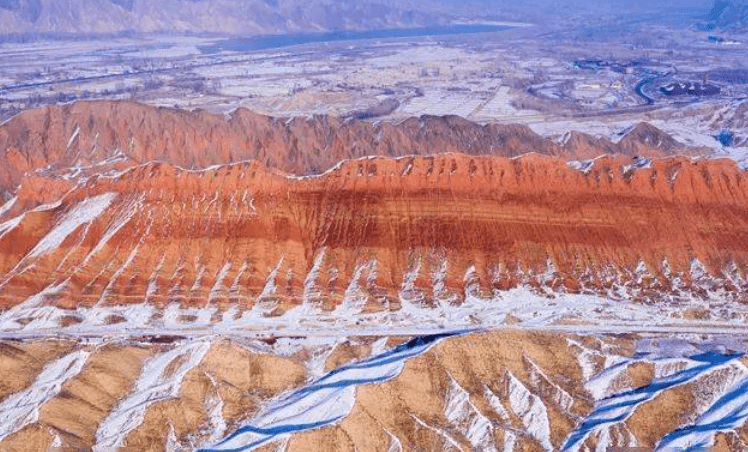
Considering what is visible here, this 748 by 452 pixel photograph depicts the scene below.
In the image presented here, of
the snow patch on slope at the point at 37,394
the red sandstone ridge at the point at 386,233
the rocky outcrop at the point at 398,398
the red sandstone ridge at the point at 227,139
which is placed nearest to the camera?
the rocky outcrop at the point at 398,398

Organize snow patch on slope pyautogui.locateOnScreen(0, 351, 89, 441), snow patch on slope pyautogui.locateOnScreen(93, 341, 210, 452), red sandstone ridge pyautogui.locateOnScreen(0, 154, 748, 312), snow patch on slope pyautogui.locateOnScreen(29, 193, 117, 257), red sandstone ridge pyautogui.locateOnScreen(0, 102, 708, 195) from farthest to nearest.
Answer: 1. red sandstone ridge pyautogui.locateOnScreen(0, 102, 708, 195)
2. snow patch on slope pyautogui.locateOnScreen(29, 193, 117, 257)
3. red sandstone ridge pyautogui.locateOnScreen(0, 154, 748, 312)
4. snow patch on slope pyautogui.locateOnScreen(93, 341, 210, 452)
5. snow patch on slope pyautogui.locateOnScreen(0, 351, 89, 441)

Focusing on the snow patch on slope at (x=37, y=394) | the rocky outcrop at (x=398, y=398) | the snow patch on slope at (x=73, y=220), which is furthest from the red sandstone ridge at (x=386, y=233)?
the snow patch on slope at (x=37, y=394)

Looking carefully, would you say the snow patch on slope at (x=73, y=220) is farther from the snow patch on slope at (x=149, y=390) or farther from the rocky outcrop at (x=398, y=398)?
the snow patch on slope at (x=149, y=390)

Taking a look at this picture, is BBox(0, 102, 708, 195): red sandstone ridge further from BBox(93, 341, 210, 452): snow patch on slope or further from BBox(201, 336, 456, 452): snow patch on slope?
BBox(201, 336, 456, 452): snow patch on slope

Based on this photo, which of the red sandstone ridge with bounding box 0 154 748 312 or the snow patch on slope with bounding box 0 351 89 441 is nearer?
the snow patch on slope with bounding box 0 351 89 441

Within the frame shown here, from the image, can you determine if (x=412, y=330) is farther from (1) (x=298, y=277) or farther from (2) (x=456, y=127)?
(2) (x=456, y=127)

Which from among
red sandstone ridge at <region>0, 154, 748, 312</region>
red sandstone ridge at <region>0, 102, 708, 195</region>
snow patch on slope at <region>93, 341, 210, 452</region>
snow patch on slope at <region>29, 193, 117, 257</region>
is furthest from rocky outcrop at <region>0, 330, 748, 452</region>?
red sandstone ridge at <region>0, 102, 708, 195</region>

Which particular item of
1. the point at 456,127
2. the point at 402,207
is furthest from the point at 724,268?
the point at 456,127
